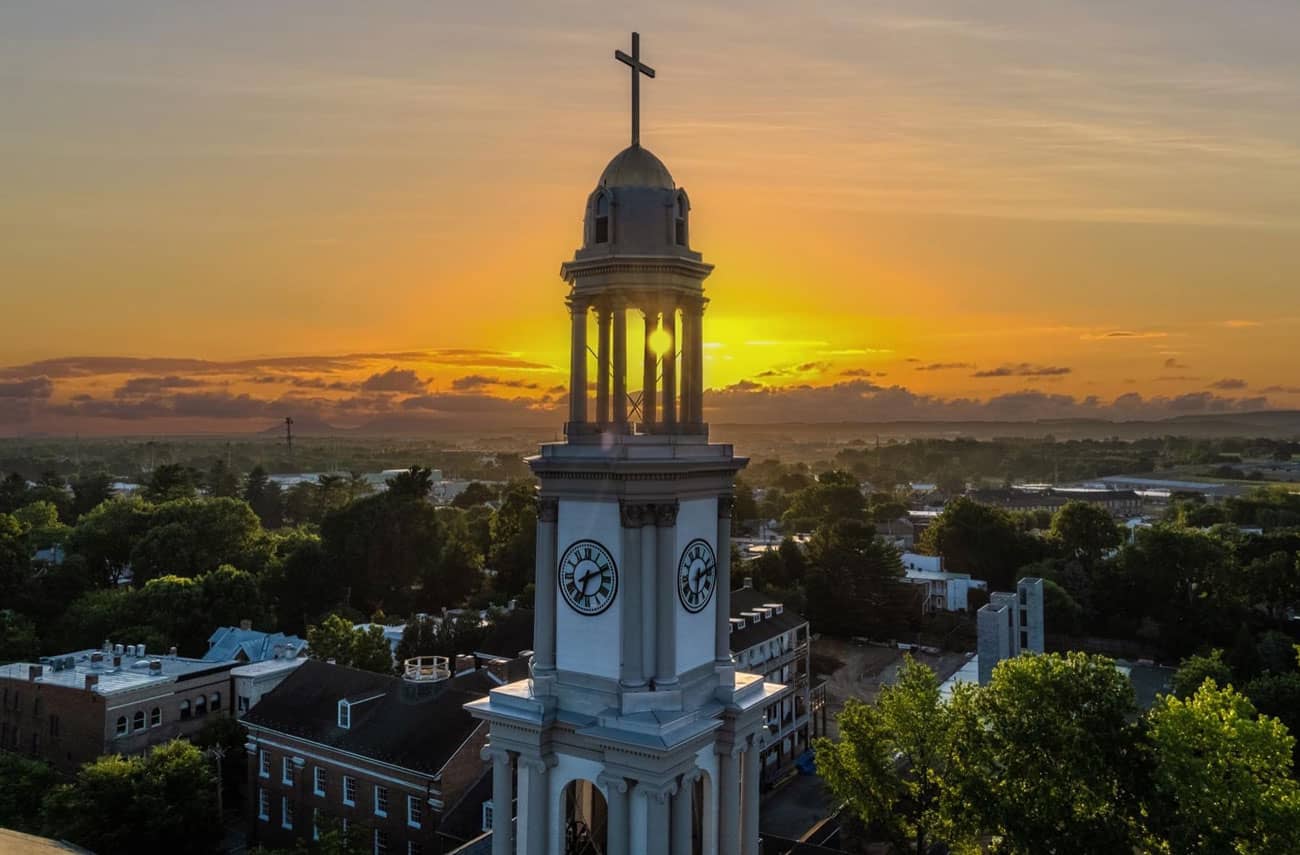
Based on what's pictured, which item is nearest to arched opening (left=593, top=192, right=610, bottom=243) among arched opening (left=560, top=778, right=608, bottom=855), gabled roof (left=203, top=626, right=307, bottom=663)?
arched opening (left=560, top=778, right=608, bottom=855)

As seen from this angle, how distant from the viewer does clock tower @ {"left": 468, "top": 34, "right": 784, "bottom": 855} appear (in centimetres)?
1797

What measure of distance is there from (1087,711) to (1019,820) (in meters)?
4.39

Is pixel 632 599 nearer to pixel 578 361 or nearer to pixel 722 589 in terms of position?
pixel 722 589

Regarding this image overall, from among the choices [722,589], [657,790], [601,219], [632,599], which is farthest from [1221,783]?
[601,219]

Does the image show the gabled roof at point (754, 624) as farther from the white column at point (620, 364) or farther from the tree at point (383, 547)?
the white column at point (620, 364)

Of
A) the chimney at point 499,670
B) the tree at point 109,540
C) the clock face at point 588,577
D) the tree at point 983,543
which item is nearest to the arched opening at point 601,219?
the clock face at point 588,577

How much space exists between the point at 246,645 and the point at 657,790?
5697cm

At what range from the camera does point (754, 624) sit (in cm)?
6159

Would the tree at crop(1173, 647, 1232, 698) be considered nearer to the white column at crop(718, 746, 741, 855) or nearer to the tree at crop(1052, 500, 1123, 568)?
the tree at crop(1052, 500, 1123, 568)

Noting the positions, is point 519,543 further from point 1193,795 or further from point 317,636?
point 1193,795

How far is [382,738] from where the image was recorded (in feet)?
135

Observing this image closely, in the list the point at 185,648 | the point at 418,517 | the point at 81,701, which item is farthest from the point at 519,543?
the point at 81,701

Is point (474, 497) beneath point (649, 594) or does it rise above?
beneath

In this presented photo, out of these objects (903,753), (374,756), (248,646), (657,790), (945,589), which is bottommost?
(945,589)
